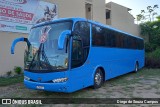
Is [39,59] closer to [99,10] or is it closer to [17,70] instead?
[17,70]

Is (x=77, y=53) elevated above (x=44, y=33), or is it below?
below

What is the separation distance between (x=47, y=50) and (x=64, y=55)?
670 mm

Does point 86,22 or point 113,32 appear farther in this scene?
point 113,32

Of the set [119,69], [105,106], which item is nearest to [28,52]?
[105,106]

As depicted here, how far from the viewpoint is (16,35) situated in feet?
45.1

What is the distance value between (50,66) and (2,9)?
7.66 m

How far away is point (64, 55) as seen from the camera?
6996 millimetres

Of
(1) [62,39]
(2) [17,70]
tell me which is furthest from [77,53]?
(2) [17,70]

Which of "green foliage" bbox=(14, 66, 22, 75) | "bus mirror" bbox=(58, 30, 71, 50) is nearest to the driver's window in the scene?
"bus mirror" bbox=(58, 30, 71, 50)

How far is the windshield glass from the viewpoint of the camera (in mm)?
6996

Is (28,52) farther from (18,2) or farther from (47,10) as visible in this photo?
(47,10)

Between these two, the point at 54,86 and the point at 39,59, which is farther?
the point at 39,59

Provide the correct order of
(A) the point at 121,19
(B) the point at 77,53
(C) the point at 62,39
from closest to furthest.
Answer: (C) the point at 62,39
(B) the point at 77,53
(A) the point at 121,19

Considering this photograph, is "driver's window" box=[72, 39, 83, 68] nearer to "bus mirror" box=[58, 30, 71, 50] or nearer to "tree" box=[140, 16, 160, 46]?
"bus mirror" box=[58, 30, 71, 50]
